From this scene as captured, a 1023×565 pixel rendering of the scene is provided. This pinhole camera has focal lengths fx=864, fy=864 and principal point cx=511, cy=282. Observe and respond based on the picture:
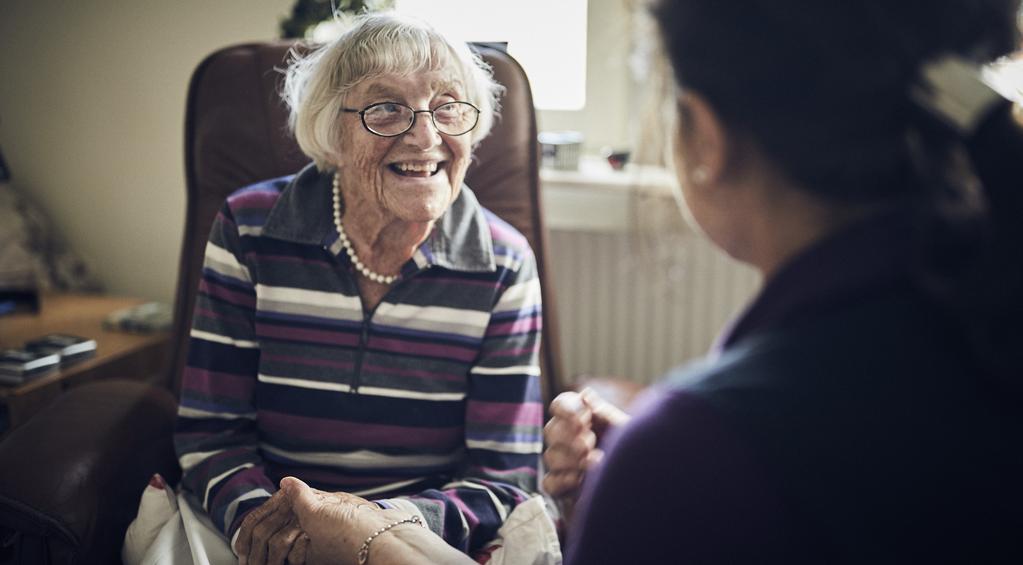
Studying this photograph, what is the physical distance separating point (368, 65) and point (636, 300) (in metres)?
1.11

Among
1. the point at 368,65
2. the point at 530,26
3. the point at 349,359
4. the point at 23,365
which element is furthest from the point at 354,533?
the point at 530,26

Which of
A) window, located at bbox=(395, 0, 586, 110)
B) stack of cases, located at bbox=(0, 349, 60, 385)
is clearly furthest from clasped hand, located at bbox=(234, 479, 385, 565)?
window, located at bbox=(395, 0, 586, 110)

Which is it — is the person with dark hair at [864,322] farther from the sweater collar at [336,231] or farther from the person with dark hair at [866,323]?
the sweater collar at [336,231]

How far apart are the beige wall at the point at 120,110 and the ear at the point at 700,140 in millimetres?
1512

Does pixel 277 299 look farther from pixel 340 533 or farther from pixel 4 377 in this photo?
pixel 4 377

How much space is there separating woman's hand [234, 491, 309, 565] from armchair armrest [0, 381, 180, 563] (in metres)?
0.23

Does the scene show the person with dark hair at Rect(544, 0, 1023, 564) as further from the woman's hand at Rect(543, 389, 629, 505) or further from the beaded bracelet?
the beaded bracelet

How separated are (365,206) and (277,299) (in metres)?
0.20

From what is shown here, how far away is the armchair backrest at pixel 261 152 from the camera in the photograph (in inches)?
61.7

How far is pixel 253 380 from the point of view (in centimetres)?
136

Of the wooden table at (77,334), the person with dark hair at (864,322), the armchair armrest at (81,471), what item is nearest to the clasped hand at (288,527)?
the armchair armrest at (81,471)

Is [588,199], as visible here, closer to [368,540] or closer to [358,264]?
[358,264]

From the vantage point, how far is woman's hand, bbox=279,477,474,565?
1.08m

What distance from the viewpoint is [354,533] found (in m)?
1.11
